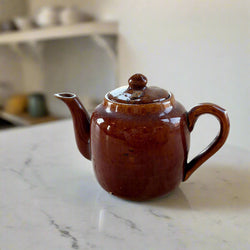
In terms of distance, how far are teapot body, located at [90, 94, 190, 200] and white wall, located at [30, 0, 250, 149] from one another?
34 centimetres

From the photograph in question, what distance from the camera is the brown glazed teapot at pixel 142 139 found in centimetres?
51

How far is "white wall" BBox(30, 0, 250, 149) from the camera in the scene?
35.0 inches

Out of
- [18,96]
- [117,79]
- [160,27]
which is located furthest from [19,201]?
[18,96]

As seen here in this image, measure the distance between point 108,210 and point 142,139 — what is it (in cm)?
14

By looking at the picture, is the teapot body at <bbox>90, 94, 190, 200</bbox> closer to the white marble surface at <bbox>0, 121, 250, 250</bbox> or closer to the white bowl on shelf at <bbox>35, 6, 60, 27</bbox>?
the white marble surface at <bbox>0, 121, 250, 250</bbox>

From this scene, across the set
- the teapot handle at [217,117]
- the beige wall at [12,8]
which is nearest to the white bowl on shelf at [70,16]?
the beige wall at [12,8]

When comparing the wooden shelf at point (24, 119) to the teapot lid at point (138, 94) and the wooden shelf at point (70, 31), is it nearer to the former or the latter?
the wooden shelf at point (70, 31)

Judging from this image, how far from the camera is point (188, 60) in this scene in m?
1.07

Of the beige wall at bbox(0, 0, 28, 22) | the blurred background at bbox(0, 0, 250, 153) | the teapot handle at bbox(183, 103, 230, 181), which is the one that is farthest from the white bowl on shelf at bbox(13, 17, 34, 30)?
the teapot handle at bbox(183, 103, 230, 181)

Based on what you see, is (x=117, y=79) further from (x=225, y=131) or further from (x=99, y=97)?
(x=225, y=131)

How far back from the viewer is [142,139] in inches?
19.8

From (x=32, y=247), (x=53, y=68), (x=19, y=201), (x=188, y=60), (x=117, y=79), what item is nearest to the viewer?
(x=32, y=247)

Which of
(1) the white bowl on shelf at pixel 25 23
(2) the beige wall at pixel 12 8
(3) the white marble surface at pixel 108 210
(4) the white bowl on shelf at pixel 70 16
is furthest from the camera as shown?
(2) the beige wall at pixel 12 8

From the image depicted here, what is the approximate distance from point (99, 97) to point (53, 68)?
58 centimetres
